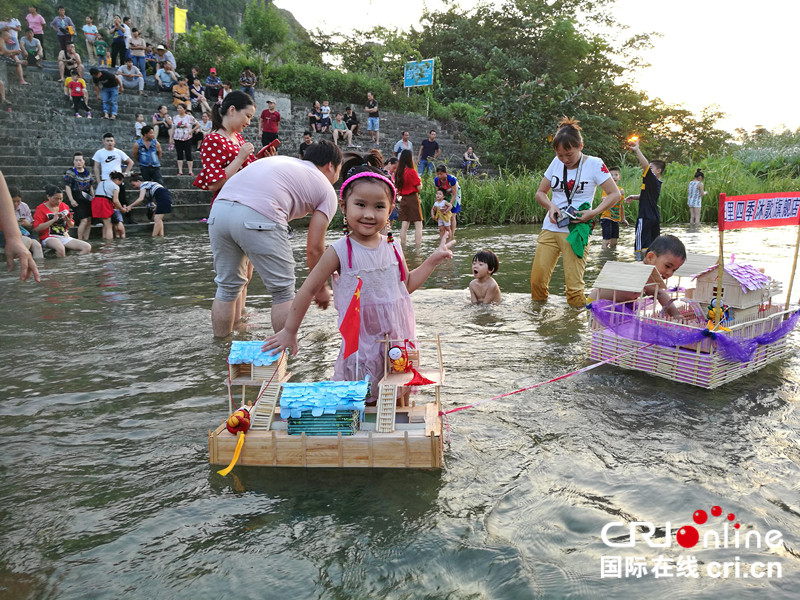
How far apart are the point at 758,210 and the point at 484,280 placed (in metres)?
3.19

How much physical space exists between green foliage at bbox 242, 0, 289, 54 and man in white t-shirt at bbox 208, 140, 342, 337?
3085 cm

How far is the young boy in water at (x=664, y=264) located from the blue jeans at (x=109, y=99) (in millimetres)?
16872

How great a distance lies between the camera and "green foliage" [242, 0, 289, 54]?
106 ft

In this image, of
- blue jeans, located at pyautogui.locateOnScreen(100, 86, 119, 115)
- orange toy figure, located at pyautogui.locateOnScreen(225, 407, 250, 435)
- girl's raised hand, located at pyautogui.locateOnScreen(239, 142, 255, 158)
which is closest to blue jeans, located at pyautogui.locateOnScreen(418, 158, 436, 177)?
blue jeans, located at pyautogui.locateOnScreen(100, 86, 119, 115)

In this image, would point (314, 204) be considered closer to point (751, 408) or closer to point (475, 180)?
point (751, 408)

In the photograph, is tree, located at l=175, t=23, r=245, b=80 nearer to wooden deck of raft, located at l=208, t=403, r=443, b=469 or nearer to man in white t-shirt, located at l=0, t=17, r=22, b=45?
man in white t-shirt, located at l=0, t=17, r=22, b=45

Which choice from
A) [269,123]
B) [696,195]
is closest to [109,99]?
[269,123]

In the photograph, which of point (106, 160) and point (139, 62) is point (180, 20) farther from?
point (106, 160)

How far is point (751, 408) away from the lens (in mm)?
3912

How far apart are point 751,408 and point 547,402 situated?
122 cm

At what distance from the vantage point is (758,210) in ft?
13.8

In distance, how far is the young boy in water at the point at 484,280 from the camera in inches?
273

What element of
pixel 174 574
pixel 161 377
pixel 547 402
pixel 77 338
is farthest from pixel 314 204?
pixel 174 574

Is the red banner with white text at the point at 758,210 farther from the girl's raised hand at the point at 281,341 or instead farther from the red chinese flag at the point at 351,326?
the girl's raised hand at the point at 281,341
